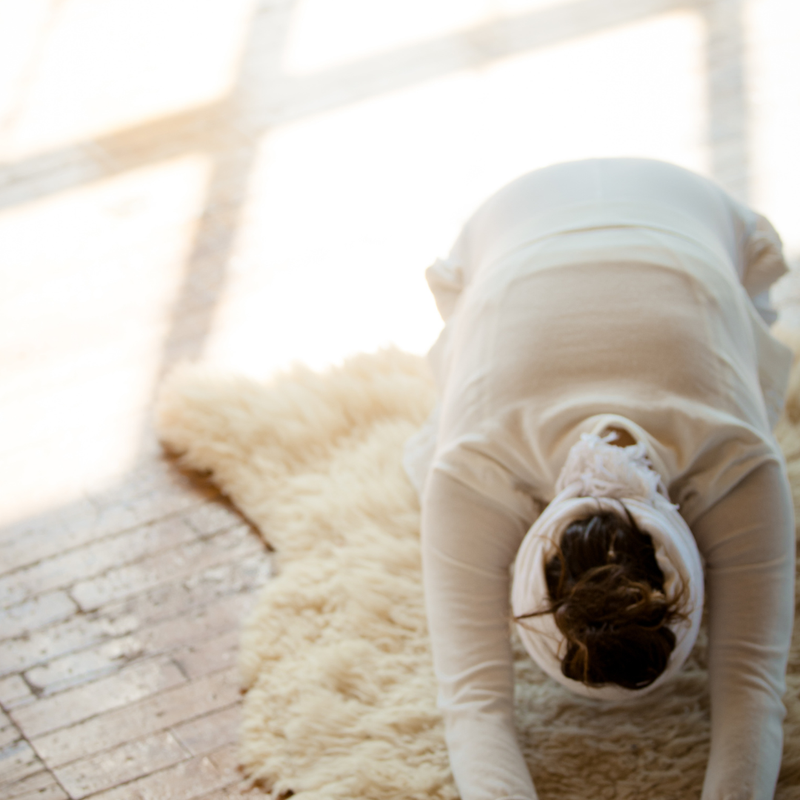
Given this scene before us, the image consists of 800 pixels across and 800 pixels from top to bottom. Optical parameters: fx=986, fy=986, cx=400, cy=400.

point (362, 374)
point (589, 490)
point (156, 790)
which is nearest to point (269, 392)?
point (362, 374)

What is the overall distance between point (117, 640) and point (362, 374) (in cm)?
56

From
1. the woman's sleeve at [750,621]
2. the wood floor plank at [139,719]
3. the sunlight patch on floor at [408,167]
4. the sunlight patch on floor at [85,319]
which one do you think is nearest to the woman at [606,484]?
the woman's sleeve at [750,621]

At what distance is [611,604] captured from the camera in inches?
32.1

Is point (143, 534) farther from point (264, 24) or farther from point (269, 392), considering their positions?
point (264, 24)

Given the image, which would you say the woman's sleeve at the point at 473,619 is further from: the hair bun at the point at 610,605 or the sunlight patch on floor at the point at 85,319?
the sunlight patch on floor at the point at 85,319

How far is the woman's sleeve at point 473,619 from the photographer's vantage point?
1013 mm

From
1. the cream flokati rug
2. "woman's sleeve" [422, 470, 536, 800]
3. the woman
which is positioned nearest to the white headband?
the woman

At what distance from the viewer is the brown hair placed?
2.68 ft

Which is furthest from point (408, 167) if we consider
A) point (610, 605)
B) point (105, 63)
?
point (610, 605)

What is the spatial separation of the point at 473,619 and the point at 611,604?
0.24 meters

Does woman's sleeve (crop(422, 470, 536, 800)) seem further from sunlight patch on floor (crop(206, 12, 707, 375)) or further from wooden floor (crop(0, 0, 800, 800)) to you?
sunlight patch on floor (crop(206, 12, 707, 375))

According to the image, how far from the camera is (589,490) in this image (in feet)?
2.92

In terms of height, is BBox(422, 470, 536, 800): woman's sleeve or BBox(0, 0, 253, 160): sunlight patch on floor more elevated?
BBox(0, 0, 253, 160): sunlight patch on floor

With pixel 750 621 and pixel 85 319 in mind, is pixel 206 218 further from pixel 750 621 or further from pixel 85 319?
pixel 750 621
